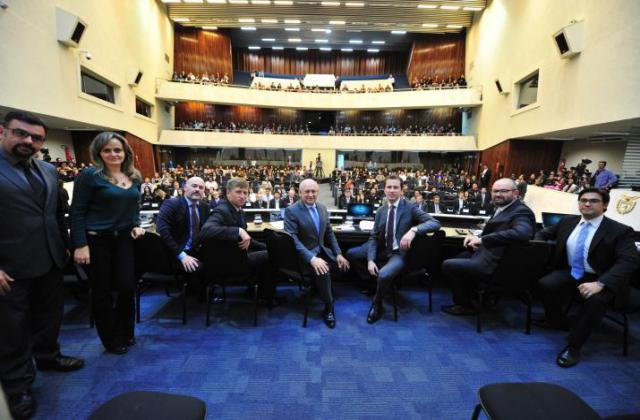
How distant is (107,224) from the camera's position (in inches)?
85.7

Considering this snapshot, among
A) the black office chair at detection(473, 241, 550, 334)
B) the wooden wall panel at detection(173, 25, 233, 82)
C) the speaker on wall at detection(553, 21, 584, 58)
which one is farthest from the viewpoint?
the wooden wall panel at detection(173, 25, 233, 82)

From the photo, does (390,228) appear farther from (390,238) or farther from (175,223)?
(175,223)

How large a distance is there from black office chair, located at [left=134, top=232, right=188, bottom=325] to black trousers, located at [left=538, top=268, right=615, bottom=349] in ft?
11.4

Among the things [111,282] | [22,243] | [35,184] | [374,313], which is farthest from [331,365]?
[35,184]

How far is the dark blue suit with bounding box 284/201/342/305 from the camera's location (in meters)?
2.98

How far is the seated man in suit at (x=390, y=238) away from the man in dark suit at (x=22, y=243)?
258cm

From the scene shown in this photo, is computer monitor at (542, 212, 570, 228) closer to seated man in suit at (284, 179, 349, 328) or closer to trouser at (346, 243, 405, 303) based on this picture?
trouser at (346, 243, 405, 303)

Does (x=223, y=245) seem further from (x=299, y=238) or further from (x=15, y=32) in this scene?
(x=15, y=32)

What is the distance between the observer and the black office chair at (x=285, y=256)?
9.40ft

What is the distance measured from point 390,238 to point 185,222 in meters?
2.18

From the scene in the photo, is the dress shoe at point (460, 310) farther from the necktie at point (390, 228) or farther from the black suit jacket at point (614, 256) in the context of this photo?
the black suit jacket at point (614, 256)

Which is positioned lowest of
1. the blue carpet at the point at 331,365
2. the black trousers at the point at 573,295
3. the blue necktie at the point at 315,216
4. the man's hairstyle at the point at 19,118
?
the blue carpet at the point at 331,365

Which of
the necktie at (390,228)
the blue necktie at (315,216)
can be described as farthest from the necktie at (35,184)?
the necktie at (390,228)

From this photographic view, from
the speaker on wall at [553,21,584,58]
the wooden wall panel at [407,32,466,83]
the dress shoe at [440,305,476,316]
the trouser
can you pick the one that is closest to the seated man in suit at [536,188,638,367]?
the dress shoe at [440,305,476,316]
